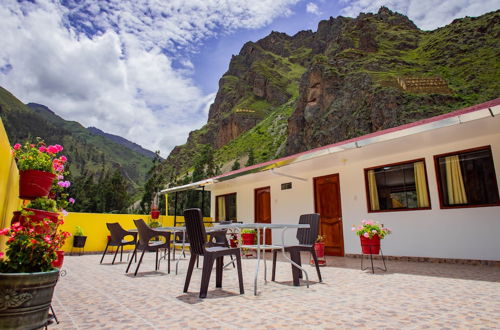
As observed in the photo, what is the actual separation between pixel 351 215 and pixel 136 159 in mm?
109618

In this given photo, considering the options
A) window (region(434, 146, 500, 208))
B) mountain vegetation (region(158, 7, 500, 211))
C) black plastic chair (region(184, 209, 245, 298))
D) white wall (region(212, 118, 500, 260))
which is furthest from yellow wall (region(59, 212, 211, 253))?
mountain vegetation (region(158, 7, 500, 211))

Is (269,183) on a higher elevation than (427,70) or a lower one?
lower

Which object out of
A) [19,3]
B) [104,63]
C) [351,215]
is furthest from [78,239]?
[351,215]

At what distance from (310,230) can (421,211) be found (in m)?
3.50

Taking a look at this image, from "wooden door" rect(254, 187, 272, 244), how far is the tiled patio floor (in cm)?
569

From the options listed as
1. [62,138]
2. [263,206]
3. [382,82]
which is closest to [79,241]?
[263,206]

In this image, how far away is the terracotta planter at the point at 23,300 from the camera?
5.30ft

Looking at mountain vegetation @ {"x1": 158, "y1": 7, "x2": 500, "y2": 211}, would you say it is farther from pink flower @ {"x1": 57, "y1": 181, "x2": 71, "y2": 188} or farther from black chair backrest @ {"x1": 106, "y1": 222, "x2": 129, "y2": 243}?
pink flower @ {"x1": 57, "y1": 181, "x2": 71, "y2": 188}

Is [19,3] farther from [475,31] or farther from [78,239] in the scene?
[475,31]

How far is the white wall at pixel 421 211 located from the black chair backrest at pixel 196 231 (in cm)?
411

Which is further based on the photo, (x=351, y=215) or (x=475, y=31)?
(x=475, y=31)

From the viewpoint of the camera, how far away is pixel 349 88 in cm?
3189

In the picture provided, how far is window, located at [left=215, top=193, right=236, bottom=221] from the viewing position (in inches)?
467

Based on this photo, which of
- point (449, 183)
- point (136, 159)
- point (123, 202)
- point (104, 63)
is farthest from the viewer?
point (136, 159)
